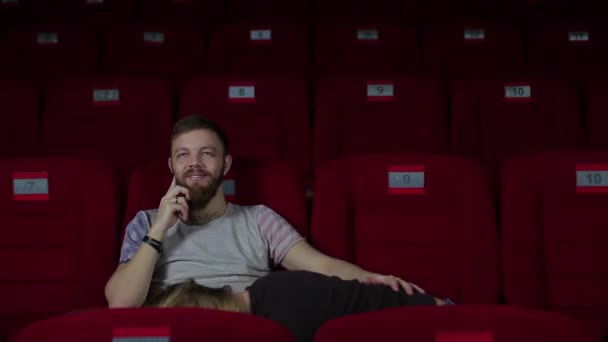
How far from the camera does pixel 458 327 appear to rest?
49 centimetres

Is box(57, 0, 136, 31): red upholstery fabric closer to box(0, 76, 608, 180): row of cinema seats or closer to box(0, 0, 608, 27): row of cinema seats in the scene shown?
box(0, 0, 608, 27): row of cinema seats

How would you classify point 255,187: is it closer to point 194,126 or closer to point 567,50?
point 194,126

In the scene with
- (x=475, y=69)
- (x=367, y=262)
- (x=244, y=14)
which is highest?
(x=244, y=14)

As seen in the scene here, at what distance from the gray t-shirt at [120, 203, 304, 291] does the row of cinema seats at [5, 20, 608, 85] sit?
2.23ft

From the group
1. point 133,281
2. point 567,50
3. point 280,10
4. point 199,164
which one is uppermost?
point 280,10

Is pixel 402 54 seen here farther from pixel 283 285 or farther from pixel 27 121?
pixel 283 285

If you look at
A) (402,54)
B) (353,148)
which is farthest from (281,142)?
(402,54)

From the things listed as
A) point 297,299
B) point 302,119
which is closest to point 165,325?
point 297,299

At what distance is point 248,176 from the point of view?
1017mm

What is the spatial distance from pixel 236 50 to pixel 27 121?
50 cm

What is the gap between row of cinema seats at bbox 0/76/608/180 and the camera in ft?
4.10

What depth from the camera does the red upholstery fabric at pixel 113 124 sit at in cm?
126

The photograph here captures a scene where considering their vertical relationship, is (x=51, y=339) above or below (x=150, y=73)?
below

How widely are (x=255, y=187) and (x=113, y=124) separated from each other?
38 cm
